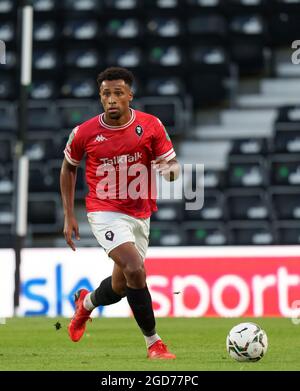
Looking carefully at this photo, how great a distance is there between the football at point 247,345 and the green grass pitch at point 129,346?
0.20 feet

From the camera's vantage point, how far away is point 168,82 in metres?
18.2

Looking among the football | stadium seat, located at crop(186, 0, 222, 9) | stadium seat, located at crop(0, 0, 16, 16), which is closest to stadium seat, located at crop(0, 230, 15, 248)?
stadium seat, located at crop(0, 0, 16, 16)

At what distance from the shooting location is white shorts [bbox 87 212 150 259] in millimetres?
8422

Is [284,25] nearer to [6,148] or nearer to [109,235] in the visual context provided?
[6,148]

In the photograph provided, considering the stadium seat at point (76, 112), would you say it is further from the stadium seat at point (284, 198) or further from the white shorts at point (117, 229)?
the white shorts at point (117, 229)

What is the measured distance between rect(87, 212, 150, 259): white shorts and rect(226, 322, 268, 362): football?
104 centimetres

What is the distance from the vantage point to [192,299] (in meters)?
14.0

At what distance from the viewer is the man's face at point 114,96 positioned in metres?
8.57

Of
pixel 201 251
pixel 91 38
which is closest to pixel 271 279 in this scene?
pixel 201 251

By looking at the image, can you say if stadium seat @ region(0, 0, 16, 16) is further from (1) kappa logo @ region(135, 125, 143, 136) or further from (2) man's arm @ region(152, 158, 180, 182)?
(2) man's arm @ region(152, 158, 180, 182)

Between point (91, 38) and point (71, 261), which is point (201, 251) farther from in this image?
point (91, 38)

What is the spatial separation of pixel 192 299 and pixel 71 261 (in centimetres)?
149

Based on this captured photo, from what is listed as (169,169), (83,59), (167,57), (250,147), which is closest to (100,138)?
(169,169)

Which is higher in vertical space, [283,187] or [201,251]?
[283,187]
